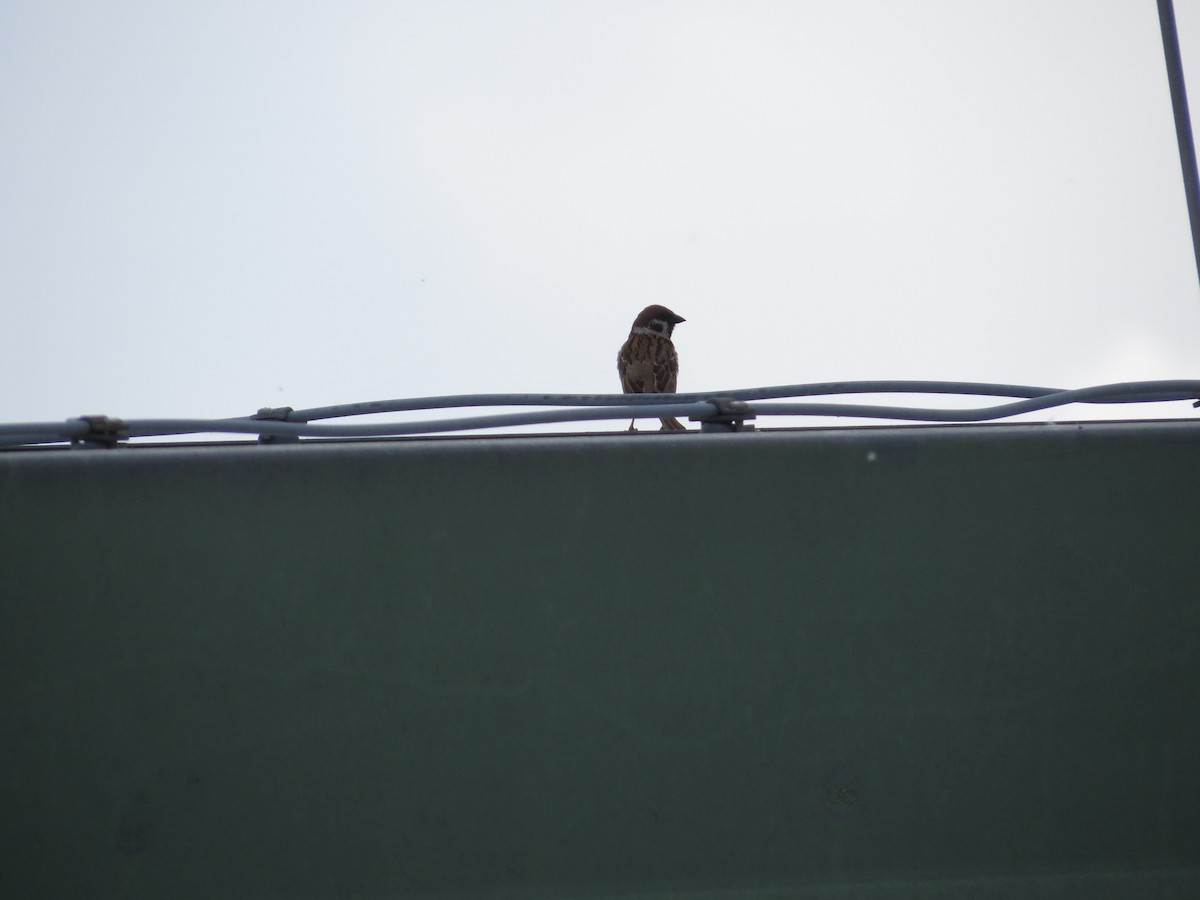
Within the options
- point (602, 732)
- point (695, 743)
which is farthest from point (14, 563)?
point (695, 743)

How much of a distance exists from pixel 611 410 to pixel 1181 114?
3.81 ft

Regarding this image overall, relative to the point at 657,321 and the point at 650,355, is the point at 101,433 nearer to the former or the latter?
the point at 650,355

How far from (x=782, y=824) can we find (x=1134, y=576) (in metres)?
0.53

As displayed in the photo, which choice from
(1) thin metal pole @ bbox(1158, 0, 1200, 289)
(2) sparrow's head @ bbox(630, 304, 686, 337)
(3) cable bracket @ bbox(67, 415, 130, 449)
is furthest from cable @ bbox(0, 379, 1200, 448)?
(2) sparrow's head @ bbox(630, 304, 686, 337)

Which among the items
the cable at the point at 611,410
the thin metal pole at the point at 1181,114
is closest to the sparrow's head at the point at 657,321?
the thin metal pole at the point at 1181,114

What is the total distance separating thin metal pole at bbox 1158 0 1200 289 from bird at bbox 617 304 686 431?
18.0 ft

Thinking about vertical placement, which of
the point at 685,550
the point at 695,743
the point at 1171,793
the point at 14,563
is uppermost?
the point at 14,563

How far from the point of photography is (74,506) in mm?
1180

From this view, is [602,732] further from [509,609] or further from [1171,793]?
[1171,793]

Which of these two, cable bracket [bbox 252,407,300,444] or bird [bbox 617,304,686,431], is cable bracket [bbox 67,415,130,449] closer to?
cable bracket [bbox 252,407,300,444]

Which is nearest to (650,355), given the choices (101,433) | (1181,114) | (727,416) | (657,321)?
(657,321)

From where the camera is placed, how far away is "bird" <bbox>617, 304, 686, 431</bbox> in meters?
7.59

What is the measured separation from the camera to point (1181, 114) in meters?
1.70

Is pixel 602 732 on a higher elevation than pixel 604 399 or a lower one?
lower
